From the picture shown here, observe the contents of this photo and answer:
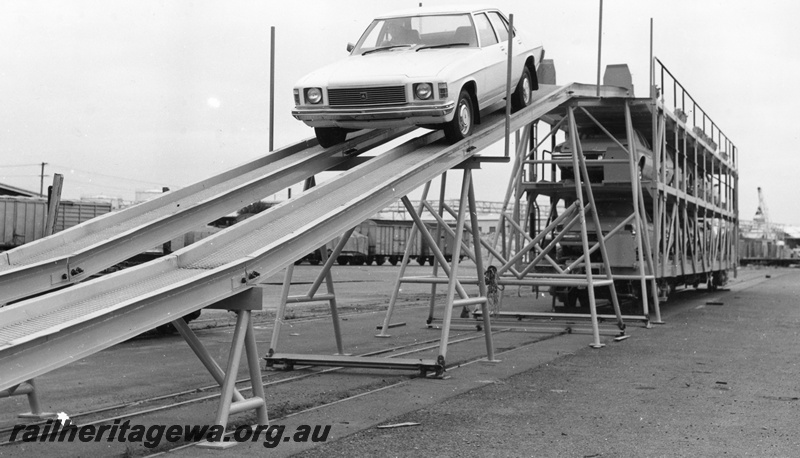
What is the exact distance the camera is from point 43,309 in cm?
625

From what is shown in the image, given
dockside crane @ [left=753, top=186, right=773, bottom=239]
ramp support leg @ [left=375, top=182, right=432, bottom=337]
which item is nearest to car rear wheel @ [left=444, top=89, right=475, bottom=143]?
ramp support leg @ [left=375, top=182, right=432, bottom=337]

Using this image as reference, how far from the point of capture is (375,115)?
34.9 feet

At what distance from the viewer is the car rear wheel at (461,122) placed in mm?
10875

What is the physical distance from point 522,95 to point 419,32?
175 centimetres

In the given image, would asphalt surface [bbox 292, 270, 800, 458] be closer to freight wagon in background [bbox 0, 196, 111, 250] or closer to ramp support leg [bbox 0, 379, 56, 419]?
ramp support leg [bbox 0, 379, 56, 419]

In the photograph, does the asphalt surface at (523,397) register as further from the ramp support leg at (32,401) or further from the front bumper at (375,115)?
the front bumper at (375,115)

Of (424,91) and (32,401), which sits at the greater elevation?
Result: (424,91)

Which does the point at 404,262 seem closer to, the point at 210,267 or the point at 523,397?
the point at 523,397

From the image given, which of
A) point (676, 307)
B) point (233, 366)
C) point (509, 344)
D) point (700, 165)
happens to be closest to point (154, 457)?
point (233, 366)

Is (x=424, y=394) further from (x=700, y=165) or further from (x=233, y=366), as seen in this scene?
(x=700, y=165)

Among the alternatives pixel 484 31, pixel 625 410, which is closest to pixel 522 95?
pixel 484 31

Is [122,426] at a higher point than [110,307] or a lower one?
lower

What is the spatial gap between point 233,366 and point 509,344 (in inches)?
319

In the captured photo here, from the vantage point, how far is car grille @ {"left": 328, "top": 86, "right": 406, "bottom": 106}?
10.6m
